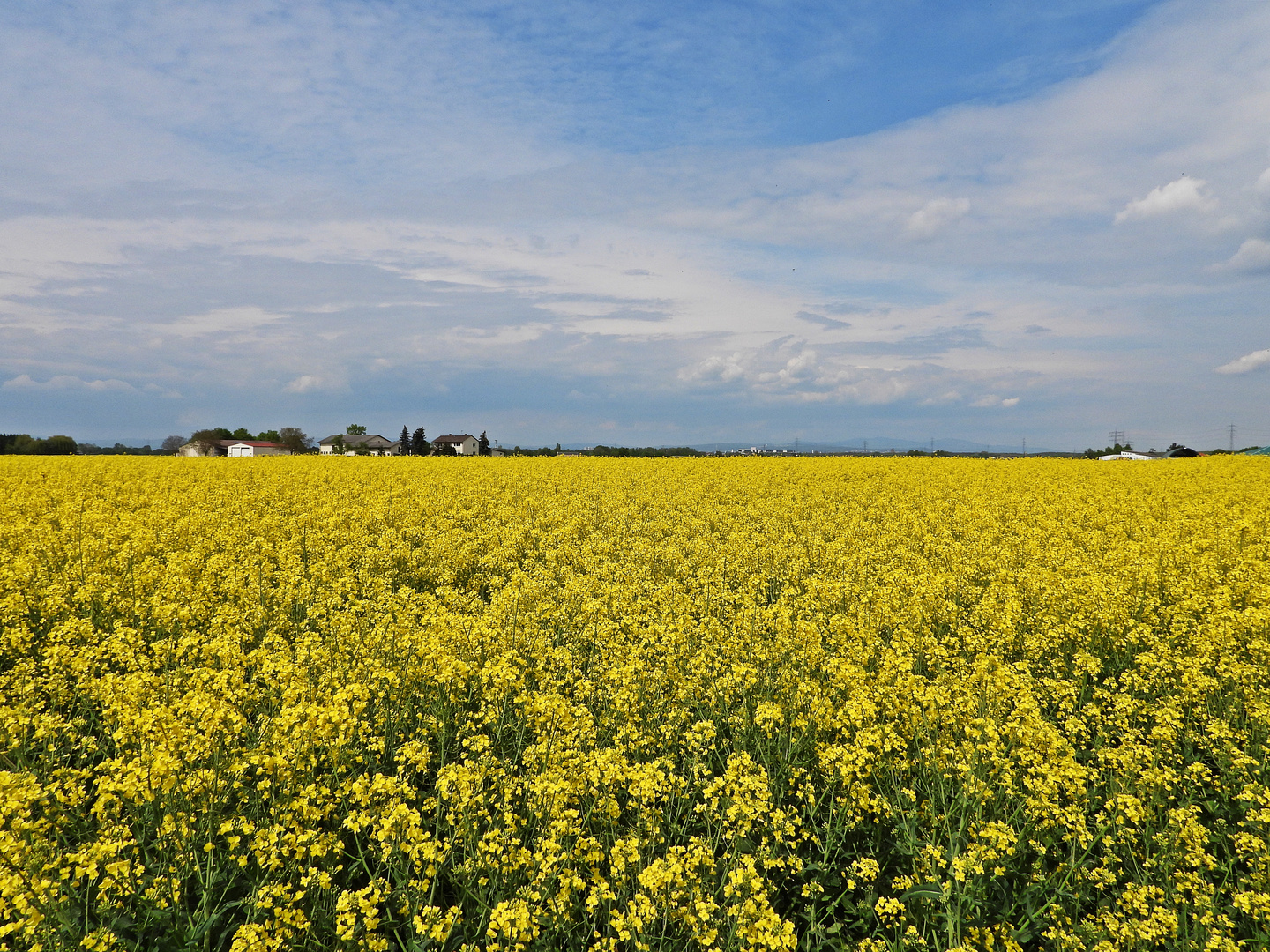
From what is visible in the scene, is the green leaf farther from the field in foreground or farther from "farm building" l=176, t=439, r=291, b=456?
"farm building" l=176, t=439, r=291, b=456

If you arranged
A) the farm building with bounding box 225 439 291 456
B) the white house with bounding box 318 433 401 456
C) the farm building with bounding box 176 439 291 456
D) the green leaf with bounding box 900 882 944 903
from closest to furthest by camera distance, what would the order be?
the green leaf with bounding box 900 882 944 903 < the farm building with bounding box 225 439 291 456 < the farm building with bounding box 176 439 291 456 < the white house with bounding box 318 433 401 456

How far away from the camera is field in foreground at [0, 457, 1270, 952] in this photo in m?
3.90

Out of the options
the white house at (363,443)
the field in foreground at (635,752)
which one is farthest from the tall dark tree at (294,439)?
the field in foreground at (635,752)

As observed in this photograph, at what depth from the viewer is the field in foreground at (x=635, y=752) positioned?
390 cm

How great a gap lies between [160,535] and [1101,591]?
1784 cm

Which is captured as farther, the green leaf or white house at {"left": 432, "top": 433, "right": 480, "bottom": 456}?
white house at {"left": 432, "top": 433, "right": 480, "bottom": 456}

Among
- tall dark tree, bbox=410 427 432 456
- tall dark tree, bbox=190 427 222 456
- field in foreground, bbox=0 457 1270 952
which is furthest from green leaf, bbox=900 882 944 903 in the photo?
tall dark tree, bbox=190 427 222 456

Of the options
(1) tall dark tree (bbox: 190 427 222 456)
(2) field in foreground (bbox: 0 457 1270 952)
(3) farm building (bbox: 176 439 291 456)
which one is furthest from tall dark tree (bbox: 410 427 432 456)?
(2) field in foreground (bbox: 0 457 1270 952)

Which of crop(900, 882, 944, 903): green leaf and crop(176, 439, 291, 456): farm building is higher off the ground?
crop(176, 439, 291, 456): farm building

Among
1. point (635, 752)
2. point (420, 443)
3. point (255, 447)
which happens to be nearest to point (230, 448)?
point (255, 447)

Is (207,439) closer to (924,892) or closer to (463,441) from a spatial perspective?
(463,441)

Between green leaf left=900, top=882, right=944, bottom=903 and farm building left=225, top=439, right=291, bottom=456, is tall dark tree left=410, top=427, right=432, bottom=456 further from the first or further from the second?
green leaf left=900, top=882, right=944, bottom=903

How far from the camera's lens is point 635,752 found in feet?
18.7

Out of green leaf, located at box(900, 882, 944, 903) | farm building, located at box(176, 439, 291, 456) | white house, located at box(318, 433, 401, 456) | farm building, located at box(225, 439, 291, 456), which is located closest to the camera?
green leaf, located at box(900, 882, 944, 903)
